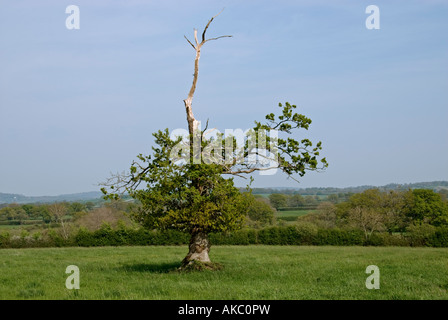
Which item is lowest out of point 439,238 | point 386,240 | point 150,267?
point 386,240

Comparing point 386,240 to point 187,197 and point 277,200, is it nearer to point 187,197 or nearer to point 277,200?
point 187,197

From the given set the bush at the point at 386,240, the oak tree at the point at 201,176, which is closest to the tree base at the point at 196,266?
the oak tree at the point at 201,176

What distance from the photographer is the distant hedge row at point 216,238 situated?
40688mm

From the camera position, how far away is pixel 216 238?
41.1 meters

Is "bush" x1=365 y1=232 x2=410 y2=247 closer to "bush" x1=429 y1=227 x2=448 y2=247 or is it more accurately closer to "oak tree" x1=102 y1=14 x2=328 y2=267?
"bush" x1=429 y1=227 x2=448 y2=247

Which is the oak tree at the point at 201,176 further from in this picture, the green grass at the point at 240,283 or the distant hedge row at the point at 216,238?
the distant hedge row at the point at 216,238

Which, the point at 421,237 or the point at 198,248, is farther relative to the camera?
the point at 421,237

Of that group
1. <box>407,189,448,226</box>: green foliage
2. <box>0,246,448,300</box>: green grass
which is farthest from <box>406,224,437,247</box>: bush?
<box>0,246,448,300</box>: green grass

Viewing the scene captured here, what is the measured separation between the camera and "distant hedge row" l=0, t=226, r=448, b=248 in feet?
133

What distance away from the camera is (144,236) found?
135ft

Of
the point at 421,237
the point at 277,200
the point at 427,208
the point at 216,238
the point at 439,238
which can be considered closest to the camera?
the point at 439,238

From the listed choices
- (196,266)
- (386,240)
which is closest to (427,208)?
(386,240)
